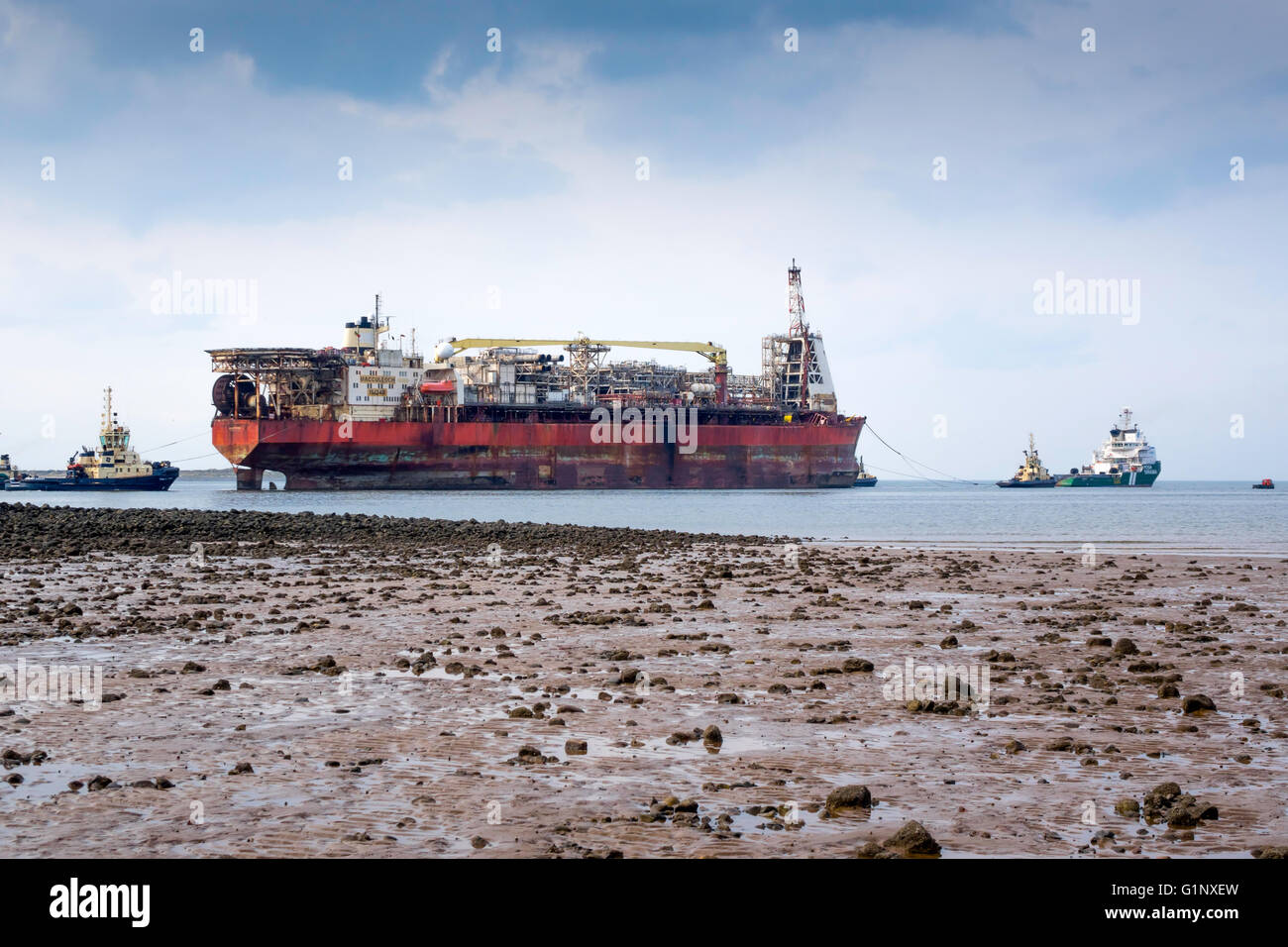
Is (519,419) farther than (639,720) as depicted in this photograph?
Yes

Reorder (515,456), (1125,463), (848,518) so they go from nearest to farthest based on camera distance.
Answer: (848,518) → (515,456) → (1125,463)

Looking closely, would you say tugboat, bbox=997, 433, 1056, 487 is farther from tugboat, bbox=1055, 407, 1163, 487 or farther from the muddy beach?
the muddy beach

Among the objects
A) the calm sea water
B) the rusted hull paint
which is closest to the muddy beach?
the calm sea water

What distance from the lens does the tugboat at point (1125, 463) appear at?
122625 millimetres

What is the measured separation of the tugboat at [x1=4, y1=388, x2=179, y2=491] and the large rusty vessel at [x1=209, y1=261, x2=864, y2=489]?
49.3 feet

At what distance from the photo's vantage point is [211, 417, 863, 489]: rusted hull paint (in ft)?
240

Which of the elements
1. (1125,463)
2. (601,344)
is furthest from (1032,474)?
(601,344)

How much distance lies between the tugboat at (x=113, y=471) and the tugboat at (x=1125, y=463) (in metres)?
99.1

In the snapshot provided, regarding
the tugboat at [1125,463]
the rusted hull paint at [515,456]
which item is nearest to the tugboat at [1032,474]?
the tugboat at [1125,463]

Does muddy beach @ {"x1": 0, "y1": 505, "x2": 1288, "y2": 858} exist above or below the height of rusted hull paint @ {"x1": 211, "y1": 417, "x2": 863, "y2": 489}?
below

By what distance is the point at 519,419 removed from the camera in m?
82.2

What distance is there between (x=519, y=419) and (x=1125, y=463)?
7694cm

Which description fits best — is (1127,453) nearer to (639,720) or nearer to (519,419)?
(519,419)
